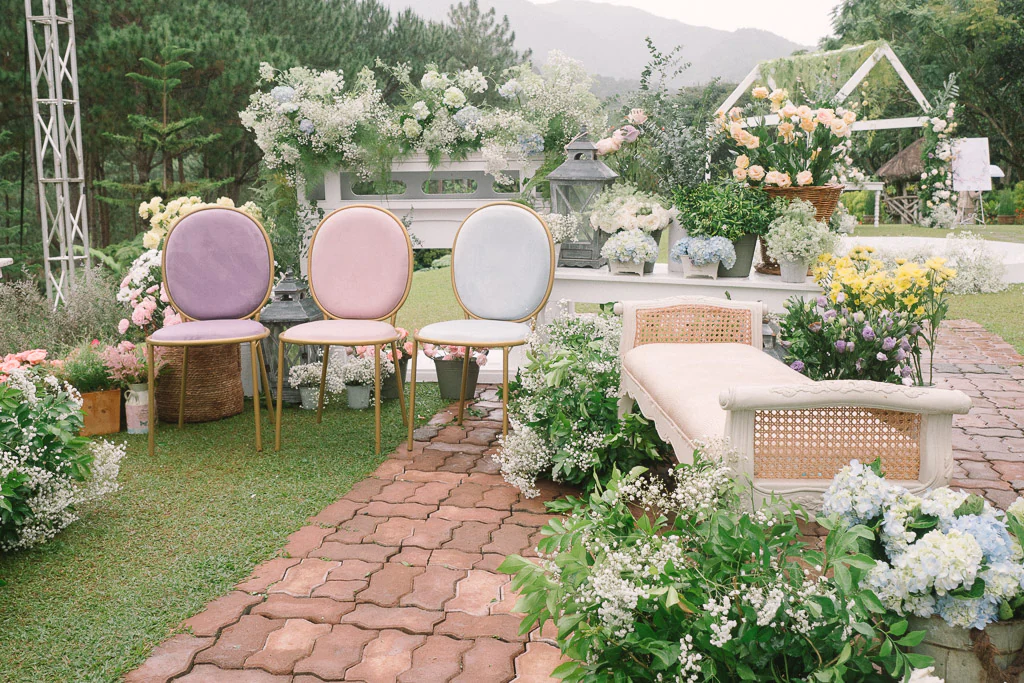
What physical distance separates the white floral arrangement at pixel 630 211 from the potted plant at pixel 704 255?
17 cm

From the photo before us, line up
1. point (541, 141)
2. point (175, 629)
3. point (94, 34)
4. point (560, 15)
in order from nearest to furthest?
point (175, 629)
point (541, 141)
point (94, 34)
point (560, 15)

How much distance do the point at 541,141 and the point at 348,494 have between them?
100 inches

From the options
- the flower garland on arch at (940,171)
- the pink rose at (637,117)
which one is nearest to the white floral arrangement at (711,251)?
the pink rose at (637,117)

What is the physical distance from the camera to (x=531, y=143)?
4.86 metres

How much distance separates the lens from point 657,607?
156 centimetres

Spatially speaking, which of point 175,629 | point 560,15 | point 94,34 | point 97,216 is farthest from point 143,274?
point 560,15

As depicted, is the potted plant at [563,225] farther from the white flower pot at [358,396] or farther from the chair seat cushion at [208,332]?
the chair seat cushion at [208,332]

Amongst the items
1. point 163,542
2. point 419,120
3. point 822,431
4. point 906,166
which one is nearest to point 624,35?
point 906,166

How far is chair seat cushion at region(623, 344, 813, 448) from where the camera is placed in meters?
2.31

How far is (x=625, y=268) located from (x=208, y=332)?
210cm

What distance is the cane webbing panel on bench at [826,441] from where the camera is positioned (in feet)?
6.81

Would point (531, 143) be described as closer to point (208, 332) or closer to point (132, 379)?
point (208, 332)

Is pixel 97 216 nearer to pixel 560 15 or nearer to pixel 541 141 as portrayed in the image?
pixel 541 141

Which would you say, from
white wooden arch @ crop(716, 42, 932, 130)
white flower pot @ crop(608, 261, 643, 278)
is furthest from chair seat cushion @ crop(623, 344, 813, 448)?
white wooden arch @ crop(716, 42, 932, 130)
